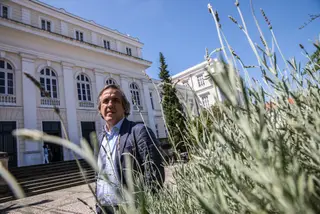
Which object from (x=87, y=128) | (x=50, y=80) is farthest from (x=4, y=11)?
(x=87, y=128)

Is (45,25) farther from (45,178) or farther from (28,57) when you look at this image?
(45,178)

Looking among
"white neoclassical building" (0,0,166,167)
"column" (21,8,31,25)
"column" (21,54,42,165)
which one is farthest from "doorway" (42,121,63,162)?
"column" (21,8,31,25)

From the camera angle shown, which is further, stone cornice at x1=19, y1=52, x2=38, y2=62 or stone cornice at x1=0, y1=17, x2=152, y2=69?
stone cornice at x1=19, y1=52, x2=38, y2=62

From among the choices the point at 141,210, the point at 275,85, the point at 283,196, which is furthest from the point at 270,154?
the point at 275,85

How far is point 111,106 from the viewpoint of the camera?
209 cm

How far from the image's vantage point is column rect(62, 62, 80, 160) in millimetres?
15133

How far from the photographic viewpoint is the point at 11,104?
41.8 feet

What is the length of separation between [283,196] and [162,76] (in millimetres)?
22740

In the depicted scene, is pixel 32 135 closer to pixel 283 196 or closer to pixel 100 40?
pixel 283 196

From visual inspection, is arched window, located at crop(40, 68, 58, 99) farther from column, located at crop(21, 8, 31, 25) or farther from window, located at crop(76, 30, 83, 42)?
window, located at crop(76, 30, 83, 42)

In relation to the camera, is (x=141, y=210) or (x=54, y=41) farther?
(x=54, y=41)

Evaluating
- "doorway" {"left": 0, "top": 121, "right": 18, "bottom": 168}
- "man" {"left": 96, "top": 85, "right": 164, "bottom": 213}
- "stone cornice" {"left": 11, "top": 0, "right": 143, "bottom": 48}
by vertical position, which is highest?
"stone cornice" {"left": 11, "top": 0, "right": 143, "bottom": 48}

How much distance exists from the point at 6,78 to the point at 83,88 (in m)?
5.25

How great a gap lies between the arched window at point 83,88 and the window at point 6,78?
4.59 meters
